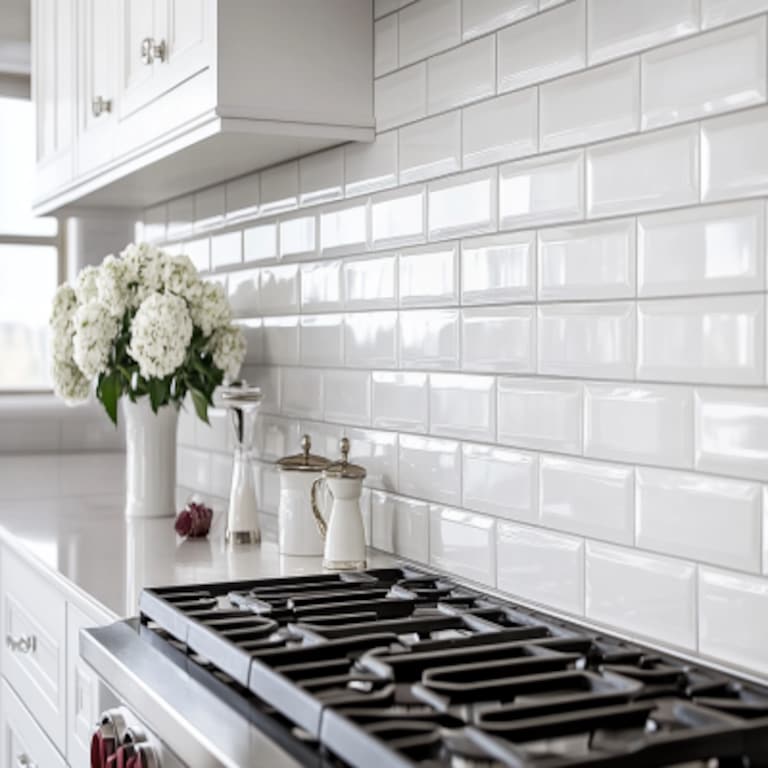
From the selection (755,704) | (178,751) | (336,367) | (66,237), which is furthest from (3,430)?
(755,704)

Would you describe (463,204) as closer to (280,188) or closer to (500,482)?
(500,482)

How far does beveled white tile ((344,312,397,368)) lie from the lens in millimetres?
2008

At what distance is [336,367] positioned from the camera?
2213 millimetres

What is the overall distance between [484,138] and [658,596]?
27.5 inches

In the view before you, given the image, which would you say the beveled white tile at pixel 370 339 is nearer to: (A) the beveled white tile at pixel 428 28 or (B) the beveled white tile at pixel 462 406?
(B) the beveled white tile at pixel 462 406

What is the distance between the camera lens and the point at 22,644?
226 centimetres

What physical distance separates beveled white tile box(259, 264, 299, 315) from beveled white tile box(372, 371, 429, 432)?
15.0 inches

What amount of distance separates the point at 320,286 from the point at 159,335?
0.32 meters

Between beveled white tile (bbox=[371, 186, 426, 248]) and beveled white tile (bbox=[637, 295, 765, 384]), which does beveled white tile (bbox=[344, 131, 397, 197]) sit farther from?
beveled white tile (bbox=[637, 295, 765, 384])

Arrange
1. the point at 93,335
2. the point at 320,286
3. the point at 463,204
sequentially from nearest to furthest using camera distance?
1. the point at 463,204
2. the point at 320,286
3. the point at 93,335

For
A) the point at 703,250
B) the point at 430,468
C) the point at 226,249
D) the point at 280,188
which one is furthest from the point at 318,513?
the point at 226,249

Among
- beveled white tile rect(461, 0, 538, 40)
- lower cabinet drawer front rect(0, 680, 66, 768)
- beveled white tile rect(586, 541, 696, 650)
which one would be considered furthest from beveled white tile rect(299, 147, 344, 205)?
lower cabinet drawer front rect(0, 680, 66, 768)

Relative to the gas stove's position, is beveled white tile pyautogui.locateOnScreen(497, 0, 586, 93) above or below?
above

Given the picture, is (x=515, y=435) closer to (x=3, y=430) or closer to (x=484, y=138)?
(x=484, y=138)
